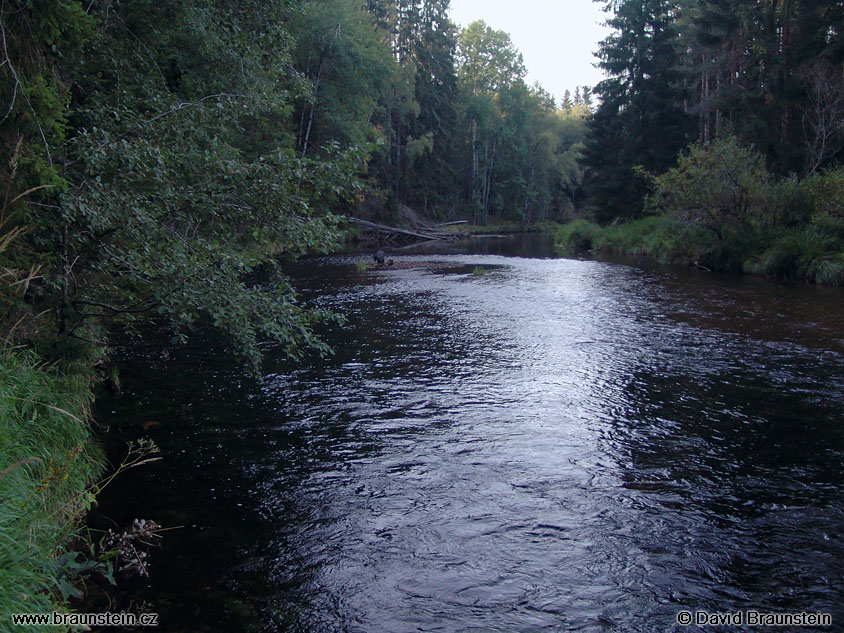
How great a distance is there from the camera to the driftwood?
47503 millimetres

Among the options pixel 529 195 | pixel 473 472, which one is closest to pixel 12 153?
pixel 473 472

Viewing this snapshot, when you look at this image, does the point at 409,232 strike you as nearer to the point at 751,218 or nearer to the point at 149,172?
the point at 751,218

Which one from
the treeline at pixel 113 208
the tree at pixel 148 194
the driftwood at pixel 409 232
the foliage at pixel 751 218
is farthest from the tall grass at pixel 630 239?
the tree at pixel 148 194

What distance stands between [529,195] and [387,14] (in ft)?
96.9

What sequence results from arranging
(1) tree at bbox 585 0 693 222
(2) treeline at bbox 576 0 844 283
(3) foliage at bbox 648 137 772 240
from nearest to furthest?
(2) treeline at bbox 576 0 844 283, (3) foliage at bbox 648 137 772 240, (1) tree at bbox 585 0 693 222

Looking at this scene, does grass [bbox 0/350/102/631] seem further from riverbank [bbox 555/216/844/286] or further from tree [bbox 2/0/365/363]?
riverbank [bbox 555/216/844/286]

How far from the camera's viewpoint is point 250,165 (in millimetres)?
7434

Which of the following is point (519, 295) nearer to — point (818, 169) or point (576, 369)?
point (576, 369)

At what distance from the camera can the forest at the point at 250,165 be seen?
5574mm

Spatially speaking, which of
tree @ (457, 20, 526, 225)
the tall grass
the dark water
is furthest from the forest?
tree @ (457, 20, 526, 225)

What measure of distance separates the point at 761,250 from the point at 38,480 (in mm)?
25766

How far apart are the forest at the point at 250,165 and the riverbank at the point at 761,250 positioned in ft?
0.30

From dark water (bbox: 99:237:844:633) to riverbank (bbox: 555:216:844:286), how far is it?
924 centimetres

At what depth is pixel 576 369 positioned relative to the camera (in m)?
11.0
